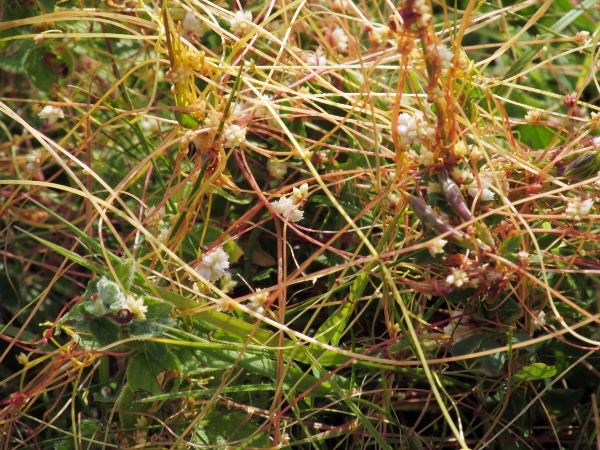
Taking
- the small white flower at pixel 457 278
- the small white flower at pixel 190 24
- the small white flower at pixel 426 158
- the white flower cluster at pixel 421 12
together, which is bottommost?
the small white flower at pixel 457 278

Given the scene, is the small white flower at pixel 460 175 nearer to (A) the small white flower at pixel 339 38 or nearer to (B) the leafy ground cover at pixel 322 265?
(B) the leafy ground cover at pixel 322 265

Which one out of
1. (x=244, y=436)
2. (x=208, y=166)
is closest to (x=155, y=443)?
(x=244, y=436)

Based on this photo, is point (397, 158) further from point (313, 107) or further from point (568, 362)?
point (568, 362)

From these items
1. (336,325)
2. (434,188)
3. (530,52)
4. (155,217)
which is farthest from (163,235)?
(530,52)

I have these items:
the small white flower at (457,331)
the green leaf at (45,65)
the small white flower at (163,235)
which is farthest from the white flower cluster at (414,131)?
the green leaf at (45,65)

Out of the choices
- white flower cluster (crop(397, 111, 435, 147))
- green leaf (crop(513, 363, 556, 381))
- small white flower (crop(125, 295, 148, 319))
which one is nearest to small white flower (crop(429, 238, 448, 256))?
white flower cluster (crop(397, 111, 435, 147))

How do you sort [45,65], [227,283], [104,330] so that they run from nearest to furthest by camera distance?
[104,330], [227,283], [45,65]

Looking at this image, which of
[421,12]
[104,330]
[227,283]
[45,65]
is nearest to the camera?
[421,12]

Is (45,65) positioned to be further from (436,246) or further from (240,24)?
(436,246)
